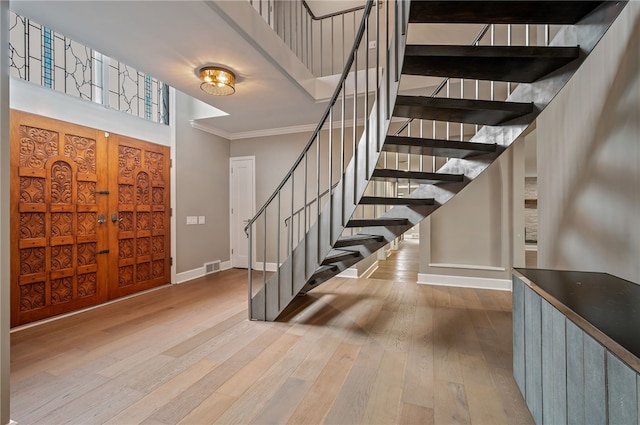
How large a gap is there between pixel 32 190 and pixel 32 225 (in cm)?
35

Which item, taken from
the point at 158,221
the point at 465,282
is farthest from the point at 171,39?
the point at 465,282

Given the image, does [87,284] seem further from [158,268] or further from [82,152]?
[82,152]

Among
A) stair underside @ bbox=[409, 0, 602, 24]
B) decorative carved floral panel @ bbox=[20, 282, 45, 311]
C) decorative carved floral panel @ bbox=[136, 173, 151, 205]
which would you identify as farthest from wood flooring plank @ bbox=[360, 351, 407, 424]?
decorative carved floral panel @ bbox=[136, 173, 151, 205]

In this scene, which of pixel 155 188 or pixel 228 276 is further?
pixel 228 276

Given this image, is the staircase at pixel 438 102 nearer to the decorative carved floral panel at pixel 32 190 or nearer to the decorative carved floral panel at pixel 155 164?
the decorative carved floral panel at pixel 32 190

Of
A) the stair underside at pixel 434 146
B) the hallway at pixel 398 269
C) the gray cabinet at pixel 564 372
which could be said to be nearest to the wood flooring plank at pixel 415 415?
the gray cabinet at pixel 564 372

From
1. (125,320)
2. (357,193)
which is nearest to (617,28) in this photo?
(357,193)

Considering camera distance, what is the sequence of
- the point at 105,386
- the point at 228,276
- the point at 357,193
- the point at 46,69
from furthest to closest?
the point at 228,276, the point at 46,69, the point at 357,193, the point at 105,386

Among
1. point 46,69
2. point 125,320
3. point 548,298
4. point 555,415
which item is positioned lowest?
point 125,320

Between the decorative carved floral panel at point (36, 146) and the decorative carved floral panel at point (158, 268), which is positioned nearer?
the decorative carved floral panel at point (36, 146)

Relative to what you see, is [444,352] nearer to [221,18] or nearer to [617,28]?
[617,28]

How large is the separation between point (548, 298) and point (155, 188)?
182 inches

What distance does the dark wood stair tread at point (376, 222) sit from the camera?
2434 millimetres

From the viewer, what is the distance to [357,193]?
7.38 ft
